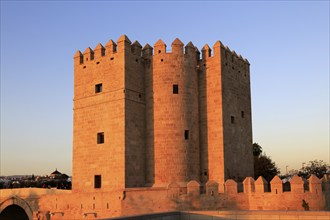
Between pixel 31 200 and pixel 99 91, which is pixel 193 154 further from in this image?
pixel 31 200

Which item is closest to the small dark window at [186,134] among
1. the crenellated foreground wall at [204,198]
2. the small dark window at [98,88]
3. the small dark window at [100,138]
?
the crenellated foreground wall at [204,198]

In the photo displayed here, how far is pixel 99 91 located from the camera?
22031 mm

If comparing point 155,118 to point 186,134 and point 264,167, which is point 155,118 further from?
point 264,167

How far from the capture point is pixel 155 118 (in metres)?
21.3

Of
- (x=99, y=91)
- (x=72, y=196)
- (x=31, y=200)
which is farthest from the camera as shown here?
(x=31, y=200)

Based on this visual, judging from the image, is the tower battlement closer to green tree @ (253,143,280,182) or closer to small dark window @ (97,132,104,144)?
small dark window @ (97,132,104,144)

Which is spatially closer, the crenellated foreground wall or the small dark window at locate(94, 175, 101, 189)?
the crenellated foreground wall

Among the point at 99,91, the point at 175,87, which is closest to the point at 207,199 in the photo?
the point at 175,87

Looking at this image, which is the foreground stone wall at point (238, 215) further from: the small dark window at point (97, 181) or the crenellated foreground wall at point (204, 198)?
the small dark window at point (97, 181)

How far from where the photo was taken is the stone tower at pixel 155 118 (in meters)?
20.6

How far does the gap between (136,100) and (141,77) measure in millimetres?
1493

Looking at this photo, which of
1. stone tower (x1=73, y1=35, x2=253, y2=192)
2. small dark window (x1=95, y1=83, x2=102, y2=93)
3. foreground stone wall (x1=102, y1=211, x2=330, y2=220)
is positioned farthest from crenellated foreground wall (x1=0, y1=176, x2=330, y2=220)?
foreground stone wall (x1=102, y1=211, x2=330, y2=220)

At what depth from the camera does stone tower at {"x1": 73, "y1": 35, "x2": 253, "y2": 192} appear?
2056cm

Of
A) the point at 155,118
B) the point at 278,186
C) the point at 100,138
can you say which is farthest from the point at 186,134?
the point at 278,186
